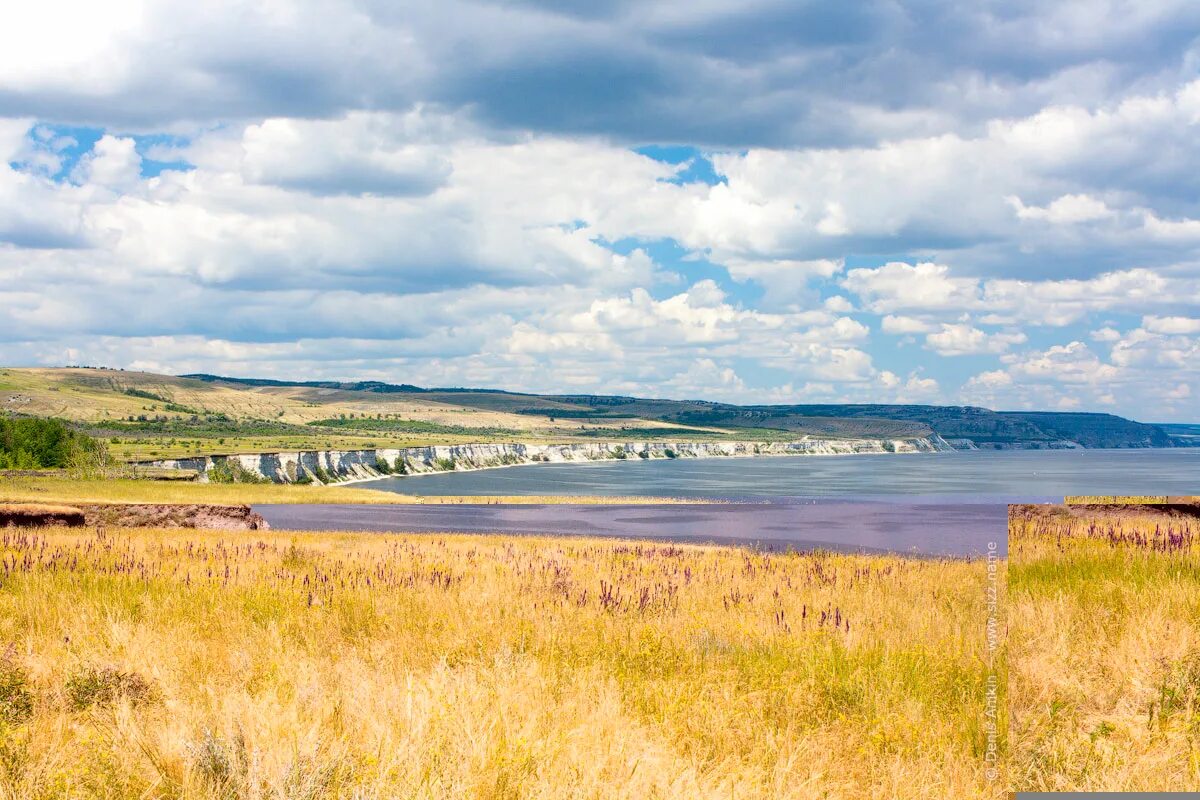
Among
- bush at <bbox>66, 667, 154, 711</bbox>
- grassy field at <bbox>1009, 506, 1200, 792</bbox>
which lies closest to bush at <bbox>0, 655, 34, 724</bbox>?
bush at <bbox>66, 667, 154, 711</bbox>

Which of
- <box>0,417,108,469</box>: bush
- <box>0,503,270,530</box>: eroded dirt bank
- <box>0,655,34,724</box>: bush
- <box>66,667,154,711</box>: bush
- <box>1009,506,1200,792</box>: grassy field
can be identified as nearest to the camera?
<box>1009,506,1200,792</box>: grassy field

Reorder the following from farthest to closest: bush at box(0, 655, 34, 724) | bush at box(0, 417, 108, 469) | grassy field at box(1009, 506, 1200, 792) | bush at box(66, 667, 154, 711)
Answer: bush at box(0, 417, 108, 469), bush at box(66, 667, 154, 711), bush at box(0, 655, 34, 724), grassy field at box(1009, 506, 1200, 792)

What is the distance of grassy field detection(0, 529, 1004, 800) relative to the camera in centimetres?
533

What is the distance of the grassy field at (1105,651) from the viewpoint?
133 inches

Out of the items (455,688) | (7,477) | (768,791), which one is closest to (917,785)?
(768,791)

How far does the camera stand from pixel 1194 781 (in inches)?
126

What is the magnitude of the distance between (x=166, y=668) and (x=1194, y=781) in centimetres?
753

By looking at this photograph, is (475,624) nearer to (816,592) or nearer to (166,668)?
(166,668)

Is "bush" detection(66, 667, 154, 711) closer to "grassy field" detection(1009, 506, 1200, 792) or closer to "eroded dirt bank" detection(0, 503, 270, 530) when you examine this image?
"grassy field" detection(1009, 506, 1200, 792)

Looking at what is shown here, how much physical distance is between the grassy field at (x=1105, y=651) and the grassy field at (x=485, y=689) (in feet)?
1.30

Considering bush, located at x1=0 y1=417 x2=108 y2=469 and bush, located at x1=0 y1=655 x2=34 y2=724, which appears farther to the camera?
bush, located at x1=0 y1=417 x2=108 y2=469

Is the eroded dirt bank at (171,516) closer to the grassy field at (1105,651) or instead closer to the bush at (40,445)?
the grassy field at (1105,651)

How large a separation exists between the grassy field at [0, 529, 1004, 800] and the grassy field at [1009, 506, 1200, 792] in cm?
40

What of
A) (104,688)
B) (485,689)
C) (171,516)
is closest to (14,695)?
(104,688)
